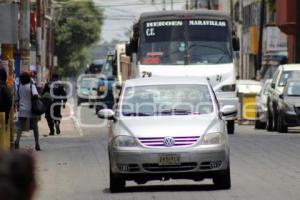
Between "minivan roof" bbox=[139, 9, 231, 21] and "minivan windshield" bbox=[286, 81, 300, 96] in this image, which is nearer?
"minivan roof" bbox=[139, 9, 231, 21]

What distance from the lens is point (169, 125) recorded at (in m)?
12.6

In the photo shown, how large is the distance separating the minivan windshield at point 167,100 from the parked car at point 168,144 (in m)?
0.01

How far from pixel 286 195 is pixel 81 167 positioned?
6.49 m

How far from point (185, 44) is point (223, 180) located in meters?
15.7

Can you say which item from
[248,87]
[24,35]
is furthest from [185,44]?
[248,87]

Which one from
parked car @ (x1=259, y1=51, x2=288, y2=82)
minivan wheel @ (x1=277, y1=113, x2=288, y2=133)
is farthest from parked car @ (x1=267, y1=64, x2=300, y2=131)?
parked car @ (x1=259, y1=51, x2=288, y2=82)

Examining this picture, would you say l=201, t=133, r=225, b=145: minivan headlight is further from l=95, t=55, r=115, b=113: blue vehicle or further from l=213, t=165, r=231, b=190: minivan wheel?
l=95, t=55, r=115, b=113: blue vehicle

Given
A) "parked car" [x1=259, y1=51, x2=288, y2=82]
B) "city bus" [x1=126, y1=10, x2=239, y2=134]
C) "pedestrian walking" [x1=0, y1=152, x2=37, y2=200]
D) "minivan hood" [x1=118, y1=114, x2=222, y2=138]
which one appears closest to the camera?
"pedestrian walking" [x1=0, y1=152, x2=37, y2=200]

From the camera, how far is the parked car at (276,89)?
31091 mm

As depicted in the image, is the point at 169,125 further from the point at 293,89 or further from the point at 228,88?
the point at 293,89

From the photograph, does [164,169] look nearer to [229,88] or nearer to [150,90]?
[150,90]

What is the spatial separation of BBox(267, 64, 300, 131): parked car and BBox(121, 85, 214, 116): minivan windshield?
1745 centimetres

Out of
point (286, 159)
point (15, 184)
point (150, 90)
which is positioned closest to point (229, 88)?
point (286, 159)

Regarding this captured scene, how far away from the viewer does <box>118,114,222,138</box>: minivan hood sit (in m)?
12.4
